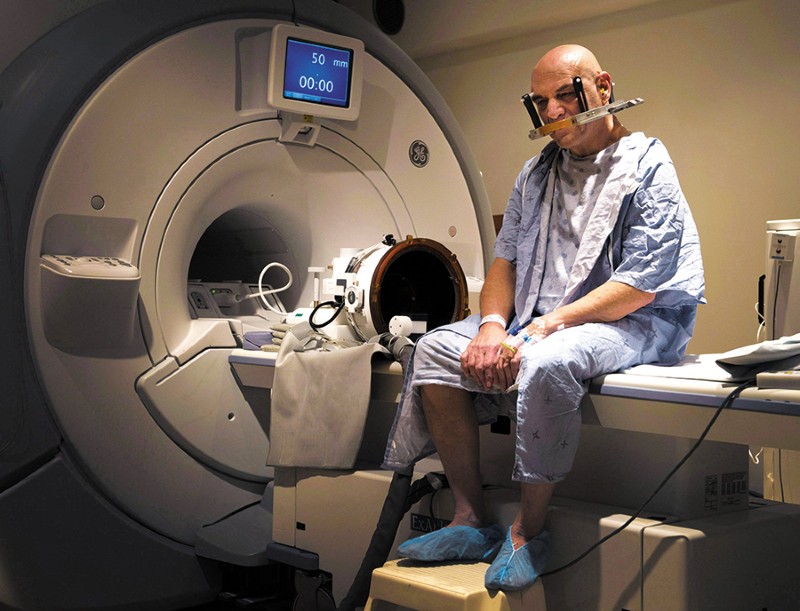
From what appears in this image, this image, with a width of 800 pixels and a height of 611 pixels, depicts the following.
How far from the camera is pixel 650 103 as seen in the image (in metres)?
3.84

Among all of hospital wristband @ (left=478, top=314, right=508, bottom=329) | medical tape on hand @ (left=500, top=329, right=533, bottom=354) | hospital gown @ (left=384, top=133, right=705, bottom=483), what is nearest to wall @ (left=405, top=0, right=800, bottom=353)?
hospital gown @ (left=384, top=133, right=705, bottom=483)

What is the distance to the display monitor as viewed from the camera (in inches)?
110

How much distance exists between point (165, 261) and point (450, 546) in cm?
125

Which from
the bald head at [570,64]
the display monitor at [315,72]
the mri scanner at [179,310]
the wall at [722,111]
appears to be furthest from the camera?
the wall at [722,111]

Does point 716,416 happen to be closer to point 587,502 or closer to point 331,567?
point 587,502

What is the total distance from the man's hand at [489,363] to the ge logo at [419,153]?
129cm

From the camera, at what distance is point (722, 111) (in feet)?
11.9

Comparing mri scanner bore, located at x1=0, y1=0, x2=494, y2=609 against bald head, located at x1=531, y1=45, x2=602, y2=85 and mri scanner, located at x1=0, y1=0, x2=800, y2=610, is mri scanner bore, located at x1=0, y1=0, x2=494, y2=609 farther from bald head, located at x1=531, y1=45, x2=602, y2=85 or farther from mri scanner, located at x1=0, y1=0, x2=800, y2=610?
bald head, located at x1=531, y1=45, x2=602, y2=85

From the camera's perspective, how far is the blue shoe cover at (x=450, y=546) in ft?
6.33

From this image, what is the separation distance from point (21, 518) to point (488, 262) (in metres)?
1.81

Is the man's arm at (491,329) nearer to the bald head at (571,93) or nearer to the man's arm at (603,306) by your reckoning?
the man's arm at (603,306)

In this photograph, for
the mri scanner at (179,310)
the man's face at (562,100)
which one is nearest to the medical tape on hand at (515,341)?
the mri scanner at (179,310)

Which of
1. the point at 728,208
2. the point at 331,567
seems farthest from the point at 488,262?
the point at 331,567

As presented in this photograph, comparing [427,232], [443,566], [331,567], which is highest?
[427,232]
